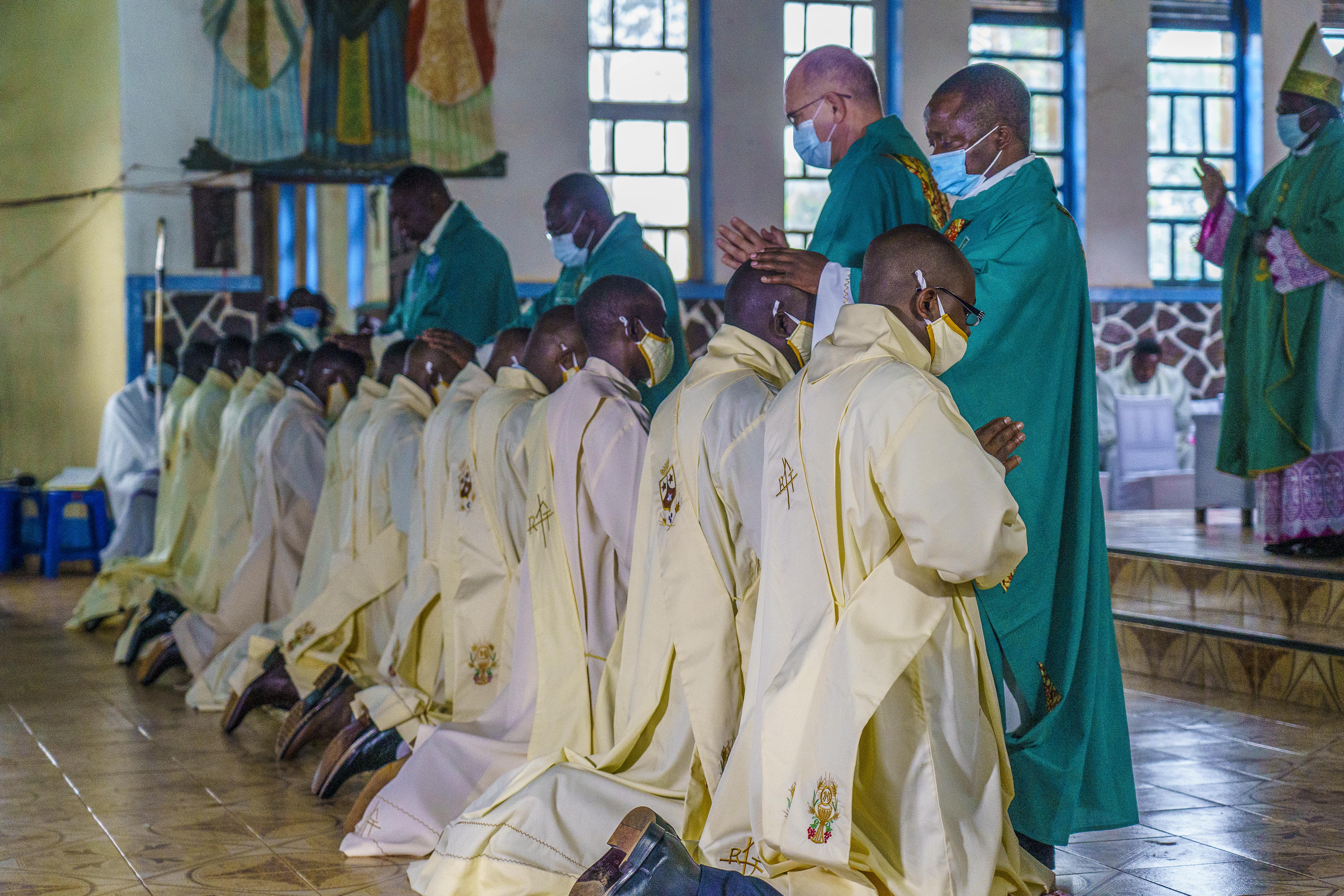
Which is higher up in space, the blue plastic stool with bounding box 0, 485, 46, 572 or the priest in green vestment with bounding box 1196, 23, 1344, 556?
the priest in green vestment with bounding box 1196, 23, 1344, 556

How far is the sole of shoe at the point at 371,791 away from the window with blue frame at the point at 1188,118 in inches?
360

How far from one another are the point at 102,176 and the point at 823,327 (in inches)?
343

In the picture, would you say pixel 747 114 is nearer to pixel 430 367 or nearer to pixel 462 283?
pixel 462 283

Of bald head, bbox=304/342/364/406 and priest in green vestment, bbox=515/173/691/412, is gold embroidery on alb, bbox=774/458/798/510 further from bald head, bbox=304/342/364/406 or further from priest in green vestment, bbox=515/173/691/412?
bald head, bbox=304/342/364/406

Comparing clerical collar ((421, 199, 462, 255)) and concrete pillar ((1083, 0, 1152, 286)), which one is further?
concrete pillar ((1083, 0, 1152, 286))

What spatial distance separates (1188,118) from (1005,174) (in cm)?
904

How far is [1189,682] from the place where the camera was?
5.48 m

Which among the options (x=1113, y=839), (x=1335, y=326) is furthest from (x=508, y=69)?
(x=1113, y=839)

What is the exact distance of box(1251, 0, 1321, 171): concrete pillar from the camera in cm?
1133

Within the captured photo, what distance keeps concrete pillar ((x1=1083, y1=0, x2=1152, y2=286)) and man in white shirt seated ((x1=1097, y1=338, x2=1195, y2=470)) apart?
2.31 feet

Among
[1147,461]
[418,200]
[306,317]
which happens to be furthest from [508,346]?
[1147,461]

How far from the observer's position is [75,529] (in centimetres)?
1009

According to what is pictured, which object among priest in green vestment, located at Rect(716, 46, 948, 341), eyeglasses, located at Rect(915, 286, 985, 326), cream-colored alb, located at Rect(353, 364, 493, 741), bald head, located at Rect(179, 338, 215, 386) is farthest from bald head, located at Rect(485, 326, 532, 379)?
bald head, located at Rect(179, 338, 215, 386)

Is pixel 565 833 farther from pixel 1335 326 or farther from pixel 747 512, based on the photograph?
pixel 1335 326
